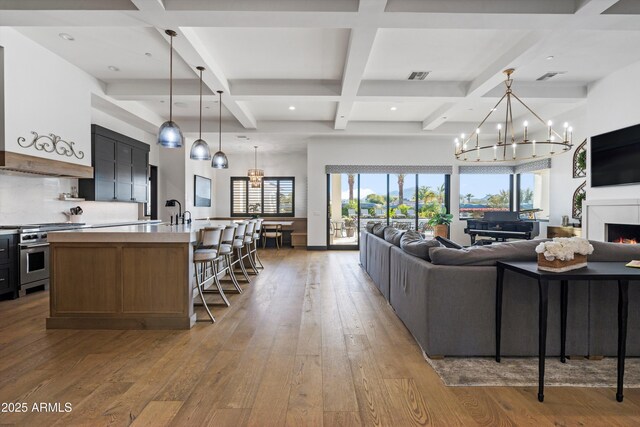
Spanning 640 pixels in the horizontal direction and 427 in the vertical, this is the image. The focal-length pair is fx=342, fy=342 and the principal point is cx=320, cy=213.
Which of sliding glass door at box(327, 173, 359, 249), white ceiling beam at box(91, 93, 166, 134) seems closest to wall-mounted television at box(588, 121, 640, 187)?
sliding glass door at box(327, 173, 359, 249)

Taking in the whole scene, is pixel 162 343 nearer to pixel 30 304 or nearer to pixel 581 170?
pixel 30 304

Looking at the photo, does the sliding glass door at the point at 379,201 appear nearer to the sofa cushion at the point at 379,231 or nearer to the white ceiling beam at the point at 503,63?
the white ceiling beam at the point at 503,63

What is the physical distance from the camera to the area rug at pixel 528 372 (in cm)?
219

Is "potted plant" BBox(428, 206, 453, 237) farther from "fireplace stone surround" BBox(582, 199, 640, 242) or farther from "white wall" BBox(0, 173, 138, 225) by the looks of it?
"white wall" BBox(0, 173, 138, 225)

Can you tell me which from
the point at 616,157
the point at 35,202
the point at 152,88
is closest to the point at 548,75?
the point at 616,157

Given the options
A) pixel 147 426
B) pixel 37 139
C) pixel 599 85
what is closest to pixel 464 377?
pixel 147 426

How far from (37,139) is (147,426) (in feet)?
13.7

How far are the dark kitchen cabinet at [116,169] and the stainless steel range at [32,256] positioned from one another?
55.1 inches

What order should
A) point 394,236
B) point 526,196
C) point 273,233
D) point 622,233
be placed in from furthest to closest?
point 273,233, point 526,196, point 622,233, point 394,236

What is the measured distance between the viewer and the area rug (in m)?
2.19

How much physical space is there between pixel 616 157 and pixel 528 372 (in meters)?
4.46

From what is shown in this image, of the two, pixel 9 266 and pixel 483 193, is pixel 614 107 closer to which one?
pixel 483 193

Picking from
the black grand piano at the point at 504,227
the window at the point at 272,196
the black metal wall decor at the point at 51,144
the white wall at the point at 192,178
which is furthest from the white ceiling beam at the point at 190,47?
the black grand piano at the point at 504,227

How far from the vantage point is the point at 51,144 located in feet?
14.7
